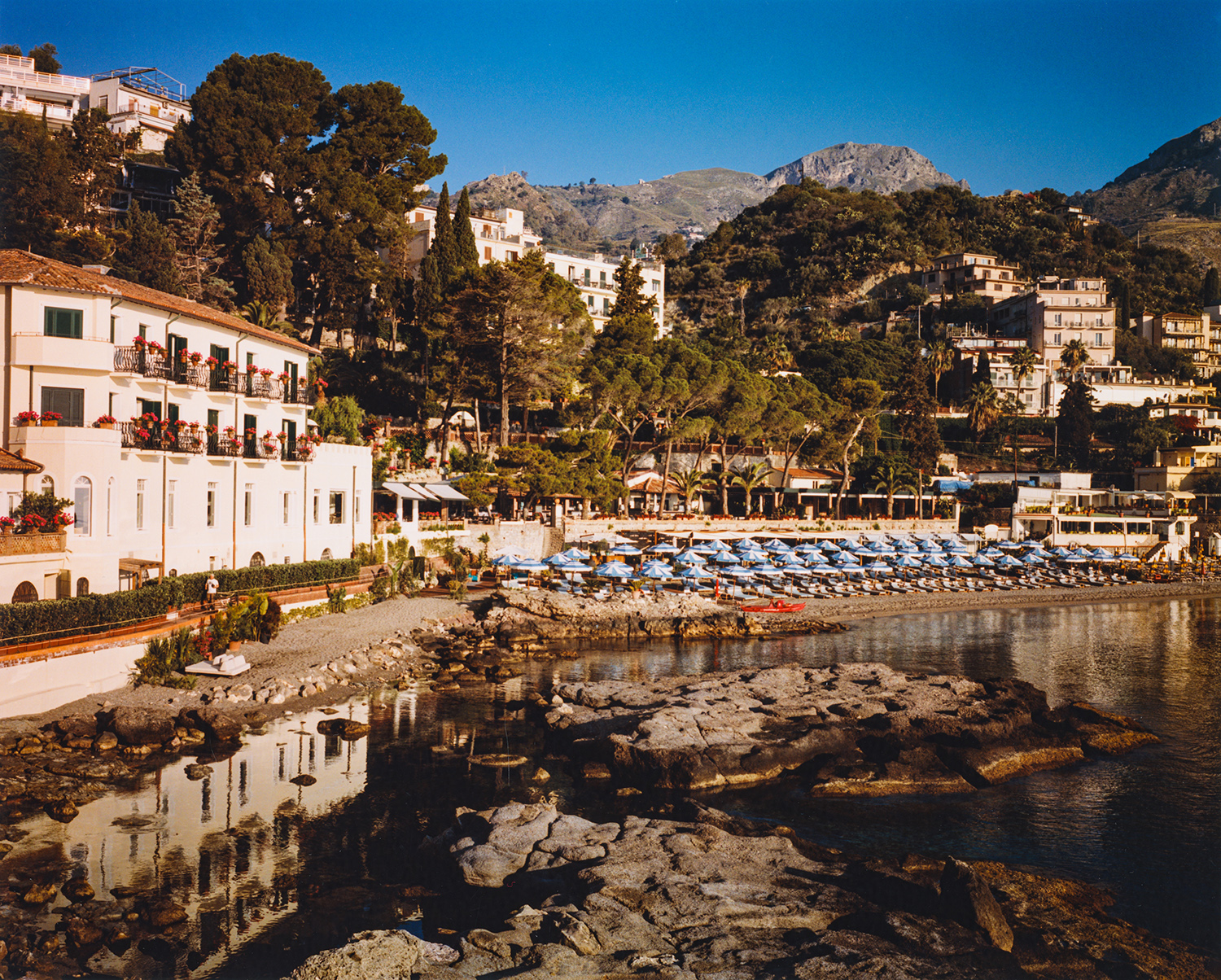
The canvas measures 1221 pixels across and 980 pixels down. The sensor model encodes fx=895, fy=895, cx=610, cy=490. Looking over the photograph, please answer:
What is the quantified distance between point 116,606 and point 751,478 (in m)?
56.3

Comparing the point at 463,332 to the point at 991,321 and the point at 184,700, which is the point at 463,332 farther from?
the point at 991,321

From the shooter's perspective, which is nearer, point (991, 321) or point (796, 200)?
point (991, 321)

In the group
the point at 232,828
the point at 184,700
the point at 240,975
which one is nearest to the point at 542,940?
the point at 240,975

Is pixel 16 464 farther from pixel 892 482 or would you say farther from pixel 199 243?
pixel 892 482

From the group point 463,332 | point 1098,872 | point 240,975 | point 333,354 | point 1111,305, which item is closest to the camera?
Result: point 240,975

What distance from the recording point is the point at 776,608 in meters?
53.4

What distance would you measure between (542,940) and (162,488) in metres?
25.2

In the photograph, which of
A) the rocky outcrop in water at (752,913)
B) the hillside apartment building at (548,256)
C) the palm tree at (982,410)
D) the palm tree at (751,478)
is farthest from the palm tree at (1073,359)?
the rocky outcrop in water at (752,913)

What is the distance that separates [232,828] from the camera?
65.3 feet

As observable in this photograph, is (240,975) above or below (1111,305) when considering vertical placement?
below

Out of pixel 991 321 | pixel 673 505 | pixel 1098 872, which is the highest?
pixel 991 321

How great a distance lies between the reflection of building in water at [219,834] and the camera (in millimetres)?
16438

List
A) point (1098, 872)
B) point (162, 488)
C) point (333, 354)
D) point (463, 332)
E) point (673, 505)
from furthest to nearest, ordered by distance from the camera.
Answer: point (673, 505) < point (333, 354) < point (463, 332) < point (162, 488) < point (1098, 872)

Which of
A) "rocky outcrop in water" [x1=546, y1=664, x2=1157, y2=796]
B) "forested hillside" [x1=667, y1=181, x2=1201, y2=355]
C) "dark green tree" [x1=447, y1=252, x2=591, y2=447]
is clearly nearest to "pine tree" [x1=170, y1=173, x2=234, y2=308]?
"dark green tree" [x1=447, y1=252, x2=591, y2=447]
